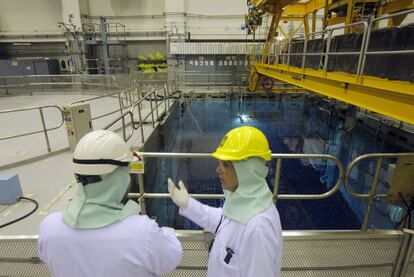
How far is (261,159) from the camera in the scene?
131cm

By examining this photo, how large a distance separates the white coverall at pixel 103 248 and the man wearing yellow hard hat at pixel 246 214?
39cm

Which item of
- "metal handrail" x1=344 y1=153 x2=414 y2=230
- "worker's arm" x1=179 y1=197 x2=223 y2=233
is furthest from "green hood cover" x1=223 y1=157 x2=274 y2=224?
"metal handrail" x1=344 y1=153 x2=414 y2=230

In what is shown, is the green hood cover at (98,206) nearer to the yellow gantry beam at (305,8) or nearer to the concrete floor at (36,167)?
the concrete floor at (36,167)

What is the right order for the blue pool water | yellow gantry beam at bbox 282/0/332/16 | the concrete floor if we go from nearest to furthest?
the concrete floor
the blue pool water
yellow gantry beam at bbox 282/0/332/16

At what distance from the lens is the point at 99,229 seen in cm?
107

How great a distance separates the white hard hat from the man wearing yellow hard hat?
50cm

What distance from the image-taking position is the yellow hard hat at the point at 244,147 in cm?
126

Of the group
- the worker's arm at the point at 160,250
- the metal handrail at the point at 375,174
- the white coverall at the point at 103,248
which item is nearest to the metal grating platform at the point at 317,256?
the metal handrail at the point at 375,174

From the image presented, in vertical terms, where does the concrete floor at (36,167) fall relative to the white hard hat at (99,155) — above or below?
below

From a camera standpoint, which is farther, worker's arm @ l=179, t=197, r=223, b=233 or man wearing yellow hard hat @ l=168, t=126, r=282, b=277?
worker's arm @ l=179, t=197, r=223, b=233

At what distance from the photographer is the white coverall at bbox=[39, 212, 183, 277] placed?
3.49ft

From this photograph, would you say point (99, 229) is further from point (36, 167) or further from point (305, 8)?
point (305, 8)

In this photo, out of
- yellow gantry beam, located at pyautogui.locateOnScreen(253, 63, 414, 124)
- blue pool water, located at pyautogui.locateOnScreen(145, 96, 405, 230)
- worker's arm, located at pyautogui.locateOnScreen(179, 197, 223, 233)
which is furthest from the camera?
blue pool water, located at pyautogui.locateOnScreen(145, 96, 405, 230)

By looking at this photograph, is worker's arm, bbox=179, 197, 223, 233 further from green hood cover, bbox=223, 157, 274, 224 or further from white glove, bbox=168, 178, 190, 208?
green hood cover, bbox=223, 157, 274, 224
